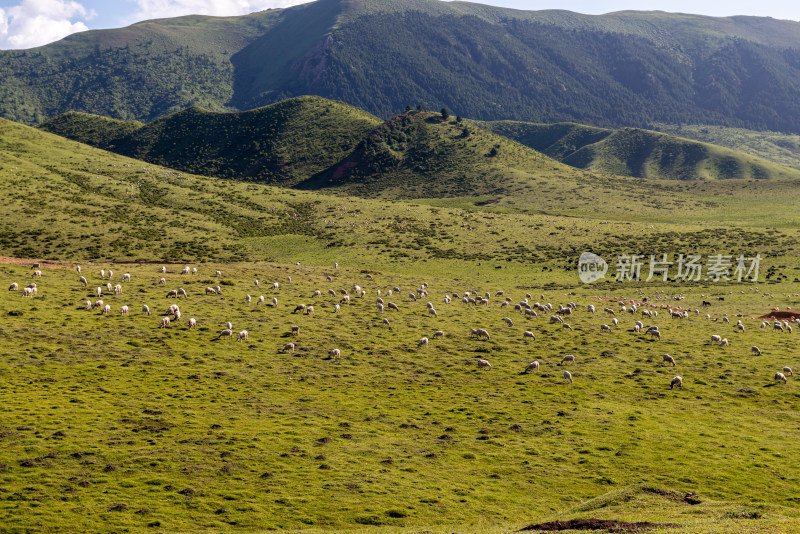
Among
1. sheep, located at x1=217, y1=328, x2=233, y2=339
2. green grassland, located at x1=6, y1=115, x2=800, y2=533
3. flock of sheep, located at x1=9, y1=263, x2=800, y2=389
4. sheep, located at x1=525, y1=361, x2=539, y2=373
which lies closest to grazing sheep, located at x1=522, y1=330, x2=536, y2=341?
flock of sheep, located at x1=9, y1=263, x2=800, y2=389

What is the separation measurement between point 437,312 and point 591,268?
48.2 metres

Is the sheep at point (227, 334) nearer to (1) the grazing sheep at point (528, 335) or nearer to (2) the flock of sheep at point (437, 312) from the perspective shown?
(2) the flock of sheep at point (437, 312)

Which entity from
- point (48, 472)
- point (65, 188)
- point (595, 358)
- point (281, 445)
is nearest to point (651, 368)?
point (595, 358)

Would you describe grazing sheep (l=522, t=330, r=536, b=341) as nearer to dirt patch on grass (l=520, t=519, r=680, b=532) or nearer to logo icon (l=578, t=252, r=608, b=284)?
dirt patch on grass (l=520, t=519, r=680, b=532)

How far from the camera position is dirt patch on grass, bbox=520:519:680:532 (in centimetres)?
1898

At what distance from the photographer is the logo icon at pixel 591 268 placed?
91762mm

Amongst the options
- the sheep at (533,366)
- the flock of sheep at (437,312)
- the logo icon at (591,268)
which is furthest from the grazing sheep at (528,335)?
the logo icon at (591,268)

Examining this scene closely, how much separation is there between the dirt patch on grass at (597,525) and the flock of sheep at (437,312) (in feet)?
62.4

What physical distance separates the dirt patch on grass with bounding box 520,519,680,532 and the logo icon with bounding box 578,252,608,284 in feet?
235

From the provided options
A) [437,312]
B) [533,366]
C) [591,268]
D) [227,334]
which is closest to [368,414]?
A: [533,366]

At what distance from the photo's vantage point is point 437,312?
56969 mm

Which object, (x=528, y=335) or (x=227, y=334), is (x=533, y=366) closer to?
(x=528, y=335)

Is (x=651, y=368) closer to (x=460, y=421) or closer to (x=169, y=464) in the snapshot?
(x=460, y=421)

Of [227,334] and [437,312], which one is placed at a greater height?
[437,312]
